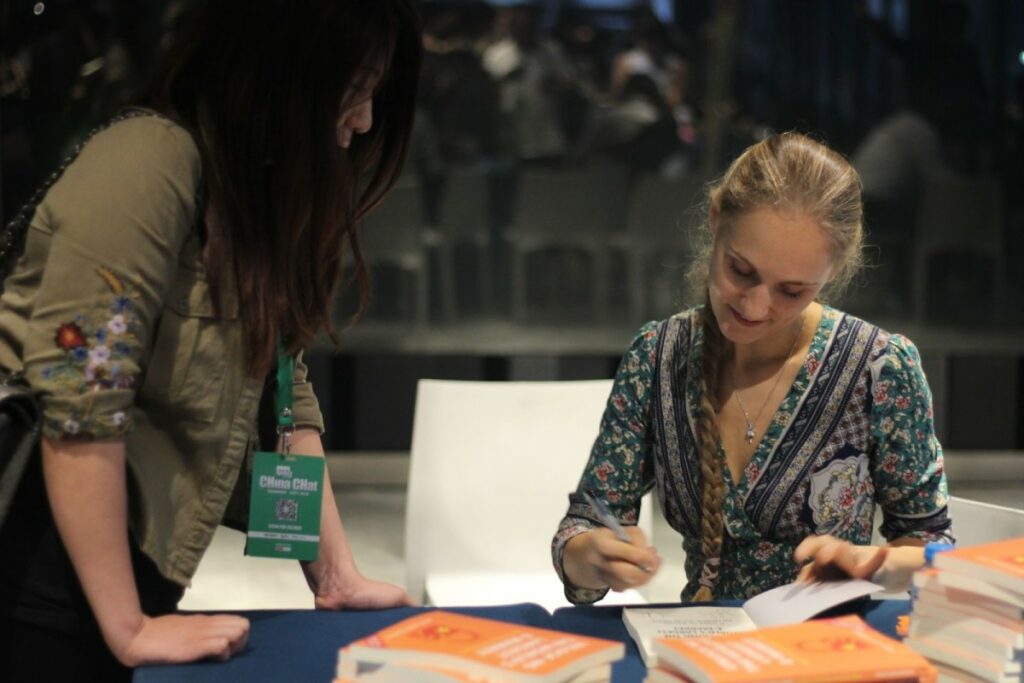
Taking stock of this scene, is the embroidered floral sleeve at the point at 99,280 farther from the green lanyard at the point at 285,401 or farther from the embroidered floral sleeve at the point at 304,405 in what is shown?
the embroidered floral sleeve at the point at 304,405

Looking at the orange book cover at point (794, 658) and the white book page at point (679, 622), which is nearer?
the orange book cover at point (794, 658)

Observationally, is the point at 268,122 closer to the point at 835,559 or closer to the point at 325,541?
the point at 325,541

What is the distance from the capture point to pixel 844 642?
1.22 meters

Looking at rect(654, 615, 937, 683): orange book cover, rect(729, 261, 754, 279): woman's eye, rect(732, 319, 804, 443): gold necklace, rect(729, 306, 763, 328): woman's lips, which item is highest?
rect(729, 261, 754, 279): woman's eye

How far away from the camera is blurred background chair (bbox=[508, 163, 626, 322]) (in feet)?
16.7

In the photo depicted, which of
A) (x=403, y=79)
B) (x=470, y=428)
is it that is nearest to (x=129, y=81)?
(x=470, y=428)

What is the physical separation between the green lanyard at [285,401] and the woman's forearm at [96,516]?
269 millimetres

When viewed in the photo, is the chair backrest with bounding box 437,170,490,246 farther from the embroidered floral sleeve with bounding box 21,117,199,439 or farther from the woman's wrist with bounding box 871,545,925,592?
the embroidered floral sleeve with bounding box 21,117,199,439

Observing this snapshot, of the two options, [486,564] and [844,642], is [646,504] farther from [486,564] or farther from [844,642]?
[844,642]

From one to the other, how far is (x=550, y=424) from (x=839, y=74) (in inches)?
113

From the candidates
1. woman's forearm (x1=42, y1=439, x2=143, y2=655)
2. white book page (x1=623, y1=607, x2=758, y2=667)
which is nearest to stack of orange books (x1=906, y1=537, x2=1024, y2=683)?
white book page (x1=623, y1=607, x2=758, y2=667)

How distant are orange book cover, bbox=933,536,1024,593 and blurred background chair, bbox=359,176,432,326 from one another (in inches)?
151

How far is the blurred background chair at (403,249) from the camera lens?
5.04 metres

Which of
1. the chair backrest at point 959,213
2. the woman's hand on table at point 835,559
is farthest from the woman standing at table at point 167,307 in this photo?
the chair backrest at point 959,213
